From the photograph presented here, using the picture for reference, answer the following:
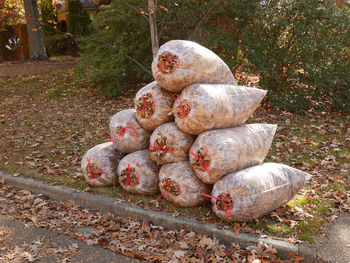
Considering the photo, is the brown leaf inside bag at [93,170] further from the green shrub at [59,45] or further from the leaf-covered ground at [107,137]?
the green shrub at [59,45]

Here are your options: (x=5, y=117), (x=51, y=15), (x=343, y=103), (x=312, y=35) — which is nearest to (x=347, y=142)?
(x=343, y=103)

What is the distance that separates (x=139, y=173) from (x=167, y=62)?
5.33 feet

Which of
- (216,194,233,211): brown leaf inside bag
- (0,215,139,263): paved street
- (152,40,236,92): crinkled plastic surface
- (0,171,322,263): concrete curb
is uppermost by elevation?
(152,40,236,92): crinkled plastic surface

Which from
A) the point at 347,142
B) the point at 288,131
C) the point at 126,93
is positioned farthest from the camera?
the point at 126,93

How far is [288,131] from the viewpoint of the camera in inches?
305

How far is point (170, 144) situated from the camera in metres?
4.31

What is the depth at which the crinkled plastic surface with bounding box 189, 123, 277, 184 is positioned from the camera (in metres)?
3.90

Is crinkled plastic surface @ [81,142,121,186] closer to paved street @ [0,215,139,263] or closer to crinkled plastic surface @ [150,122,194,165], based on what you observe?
crinkled plastic surface @ [150,122,194,165]

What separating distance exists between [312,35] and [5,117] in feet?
30.6

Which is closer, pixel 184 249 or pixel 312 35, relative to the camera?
pixel 184 249

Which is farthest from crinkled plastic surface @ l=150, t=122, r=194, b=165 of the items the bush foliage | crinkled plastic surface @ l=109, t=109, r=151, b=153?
the bush foliage

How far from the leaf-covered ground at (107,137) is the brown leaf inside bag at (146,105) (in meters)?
1.24

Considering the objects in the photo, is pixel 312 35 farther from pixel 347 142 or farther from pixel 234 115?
pixel 234 115

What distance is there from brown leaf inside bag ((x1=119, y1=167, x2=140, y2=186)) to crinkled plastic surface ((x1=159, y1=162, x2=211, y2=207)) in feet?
1.62
